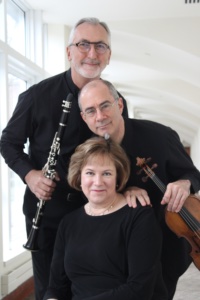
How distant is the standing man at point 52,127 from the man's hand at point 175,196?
47 cm

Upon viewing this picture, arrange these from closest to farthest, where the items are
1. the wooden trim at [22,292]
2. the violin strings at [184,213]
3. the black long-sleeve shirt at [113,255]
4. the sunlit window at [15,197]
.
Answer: the black long-sleeve shirt at [113,255]
the violin strings at [184,213]
the wooden trim at [22,292]
the sunlit window at [15,197]

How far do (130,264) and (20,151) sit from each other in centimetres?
82

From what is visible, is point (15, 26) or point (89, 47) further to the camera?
point (15, 26)

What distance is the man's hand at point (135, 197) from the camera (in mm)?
1616

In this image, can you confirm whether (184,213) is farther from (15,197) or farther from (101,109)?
(15,197)

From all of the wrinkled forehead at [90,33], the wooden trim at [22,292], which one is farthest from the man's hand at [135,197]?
the wooden trim at [22,292]

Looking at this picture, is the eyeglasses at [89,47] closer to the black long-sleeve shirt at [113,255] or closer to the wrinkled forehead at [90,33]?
the wrinkled forehead at [90,33]

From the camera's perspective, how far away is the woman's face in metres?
1.63

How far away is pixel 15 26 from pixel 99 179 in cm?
338

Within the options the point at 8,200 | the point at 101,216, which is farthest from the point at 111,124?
the point at 8,200

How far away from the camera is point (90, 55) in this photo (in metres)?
1.91

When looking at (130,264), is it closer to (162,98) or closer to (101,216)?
(101,216)

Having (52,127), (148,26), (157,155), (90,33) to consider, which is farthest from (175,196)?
(148,26)

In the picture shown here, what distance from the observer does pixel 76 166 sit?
5.54 ft
